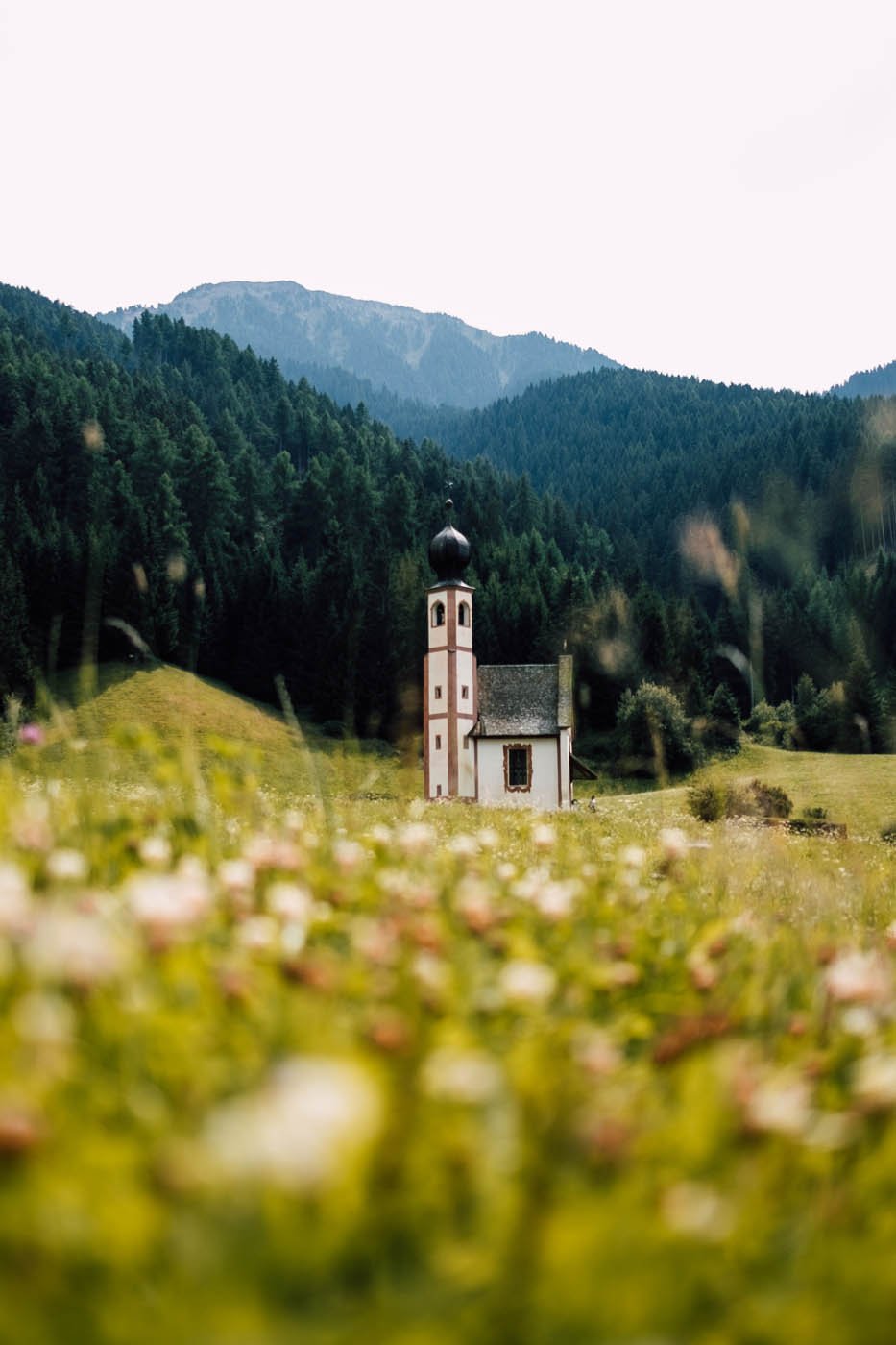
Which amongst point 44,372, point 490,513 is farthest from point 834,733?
point 44,372

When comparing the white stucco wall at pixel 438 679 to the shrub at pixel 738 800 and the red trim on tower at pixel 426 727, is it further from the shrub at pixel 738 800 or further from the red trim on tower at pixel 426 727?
the shrub at pixel 738 800

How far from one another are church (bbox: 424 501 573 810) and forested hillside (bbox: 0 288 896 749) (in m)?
8.16

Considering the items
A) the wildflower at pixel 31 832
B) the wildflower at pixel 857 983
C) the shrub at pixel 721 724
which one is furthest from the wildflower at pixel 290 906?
the shrub at pixel 721 724

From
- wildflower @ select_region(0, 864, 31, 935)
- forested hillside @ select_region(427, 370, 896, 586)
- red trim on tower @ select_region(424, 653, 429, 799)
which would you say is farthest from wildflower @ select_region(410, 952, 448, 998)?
forested hillside @ select_region(427, 370, 896, 586)

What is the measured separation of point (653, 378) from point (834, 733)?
124338 millimetres

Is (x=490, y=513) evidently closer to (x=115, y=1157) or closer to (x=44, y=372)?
(x=44, y=372)

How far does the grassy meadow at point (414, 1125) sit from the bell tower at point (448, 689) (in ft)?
116

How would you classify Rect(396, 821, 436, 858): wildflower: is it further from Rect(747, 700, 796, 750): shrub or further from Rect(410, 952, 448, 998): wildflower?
Rect(747, 700, 796, 750): shrub

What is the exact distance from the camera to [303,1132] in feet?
4.52

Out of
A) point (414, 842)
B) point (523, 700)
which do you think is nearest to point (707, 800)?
point (523, 700)

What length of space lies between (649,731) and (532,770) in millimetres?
15261

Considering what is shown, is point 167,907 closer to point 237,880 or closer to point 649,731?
point 237,880

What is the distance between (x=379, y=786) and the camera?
35.1 meters

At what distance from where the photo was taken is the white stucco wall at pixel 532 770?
39.8 m
